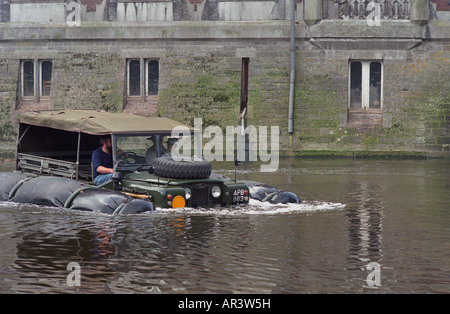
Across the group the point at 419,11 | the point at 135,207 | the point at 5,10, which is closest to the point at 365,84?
the point at 419,11

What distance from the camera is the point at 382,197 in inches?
637

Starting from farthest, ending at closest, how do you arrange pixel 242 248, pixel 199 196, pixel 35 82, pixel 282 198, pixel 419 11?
pixel 35 82 < pixel 419 11 < pixel 282 198 < pixel 199 196 < pixel 242 248

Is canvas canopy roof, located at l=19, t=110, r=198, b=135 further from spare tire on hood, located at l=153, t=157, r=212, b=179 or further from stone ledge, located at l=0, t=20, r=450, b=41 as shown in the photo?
stone ledge, located at l=0, t=20, r=450, b=41

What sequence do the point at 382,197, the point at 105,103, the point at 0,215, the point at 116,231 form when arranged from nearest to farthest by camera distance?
1. the point at 116,231
2. the point at 0,215
3. the point at 382,197
4. the point at 105,103

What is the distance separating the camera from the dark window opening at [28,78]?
91.4 ft

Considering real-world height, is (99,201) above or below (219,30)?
below

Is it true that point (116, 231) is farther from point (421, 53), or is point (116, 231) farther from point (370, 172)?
point (421, 53)

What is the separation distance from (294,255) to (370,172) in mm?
11880

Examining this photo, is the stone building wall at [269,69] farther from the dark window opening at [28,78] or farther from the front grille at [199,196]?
the front grille at [199,196]

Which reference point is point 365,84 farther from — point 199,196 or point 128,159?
point 199,196

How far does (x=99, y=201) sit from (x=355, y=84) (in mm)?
15082

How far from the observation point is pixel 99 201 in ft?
41.6

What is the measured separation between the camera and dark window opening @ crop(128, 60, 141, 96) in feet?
89.3

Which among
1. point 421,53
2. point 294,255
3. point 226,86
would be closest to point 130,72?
point 226,86
